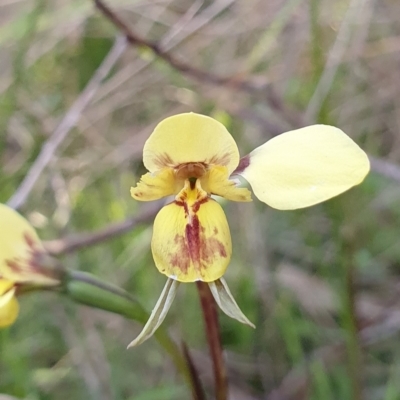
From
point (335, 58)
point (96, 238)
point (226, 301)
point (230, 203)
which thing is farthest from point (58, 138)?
point (226, 301)

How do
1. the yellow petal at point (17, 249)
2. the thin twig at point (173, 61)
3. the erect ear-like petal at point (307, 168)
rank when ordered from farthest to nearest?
the thin twig at point (173, 61) → the yellow petal at point (17, 249) → the erect ear-like petal at point (307, 168)

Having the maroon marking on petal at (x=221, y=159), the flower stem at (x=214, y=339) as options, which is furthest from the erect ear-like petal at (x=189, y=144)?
the flower stem at (x=214, y=339)

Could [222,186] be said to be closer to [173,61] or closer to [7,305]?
[7,305]

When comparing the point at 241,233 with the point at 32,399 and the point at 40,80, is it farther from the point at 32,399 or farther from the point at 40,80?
the point at 40,80

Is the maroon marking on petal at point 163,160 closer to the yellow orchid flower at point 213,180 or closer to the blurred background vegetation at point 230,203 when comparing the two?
the yellow orchid flower at point 213,180

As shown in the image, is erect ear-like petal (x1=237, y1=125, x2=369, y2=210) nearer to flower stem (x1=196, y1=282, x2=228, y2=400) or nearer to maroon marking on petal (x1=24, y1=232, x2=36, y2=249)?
flower stem (x1=196, y1=282, x2=228, y2=400)

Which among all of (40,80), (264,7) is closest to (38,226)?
(40,80)

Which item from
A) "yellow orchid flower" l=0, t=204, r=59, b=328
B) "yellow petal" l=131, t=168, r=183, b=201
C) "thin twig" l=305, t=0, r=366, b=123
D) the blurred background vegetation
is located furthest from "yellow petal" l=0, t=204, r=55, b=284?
"thin twig" l=305, t=0, r=366, b=123
